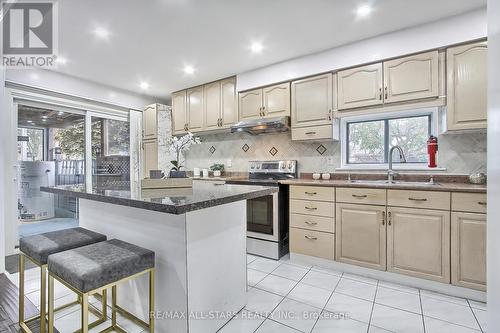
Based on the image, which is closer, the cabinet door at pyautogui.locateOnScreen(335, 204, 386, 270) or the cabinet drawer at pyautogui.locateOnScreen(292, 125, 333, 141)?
the cabinet door at pyautogui.locateOnScreen(335, 204, 386, 270)

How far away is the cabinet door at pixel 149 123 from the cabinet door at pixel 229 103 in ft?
4.52

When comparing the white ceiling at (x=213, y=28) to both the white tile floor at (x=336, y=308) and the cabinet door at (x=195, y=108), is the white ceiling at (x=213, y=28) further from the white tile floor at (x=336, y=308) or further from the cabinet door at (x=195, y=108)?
the white tile floor at (x=336, y=308)

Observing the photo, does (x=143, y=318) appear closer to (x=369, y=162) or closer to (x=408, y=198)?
(x=408, y=198)

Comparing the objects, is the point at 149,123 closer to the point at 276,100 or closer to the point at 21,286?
the point at 276,100

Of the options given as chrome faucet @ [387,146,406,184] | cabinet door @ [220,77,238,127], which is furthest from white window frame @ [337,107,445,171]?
cabinet door @ [220,77,238,127]

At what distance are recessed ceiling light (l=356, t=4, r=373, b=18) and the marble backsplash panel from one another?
1.37 m

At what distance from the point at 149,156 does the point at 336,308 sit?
12.1 ft

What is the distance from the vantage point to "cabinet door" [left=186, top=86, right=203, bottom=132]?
3867 mm

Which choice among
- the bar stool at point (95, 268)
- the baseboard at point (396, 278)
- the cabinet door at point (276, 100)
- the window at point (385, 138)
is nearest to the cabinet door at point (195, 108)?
the cabinet door at point (276, 100)

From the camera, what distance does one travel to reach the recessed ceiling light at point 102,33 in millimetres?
2277

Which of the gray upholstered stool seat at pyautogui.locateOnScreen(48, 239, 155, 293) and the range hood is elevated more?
the range hood

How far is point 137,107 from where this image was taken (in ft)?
14.3

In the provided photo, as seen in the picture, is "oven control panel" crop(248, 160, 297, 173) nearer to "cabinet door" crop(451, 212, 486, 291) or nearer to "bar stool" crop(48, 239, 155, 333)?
"cabinet door" crop(451, 212, 486, 291)

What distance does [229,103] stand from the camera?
3.58 meters
